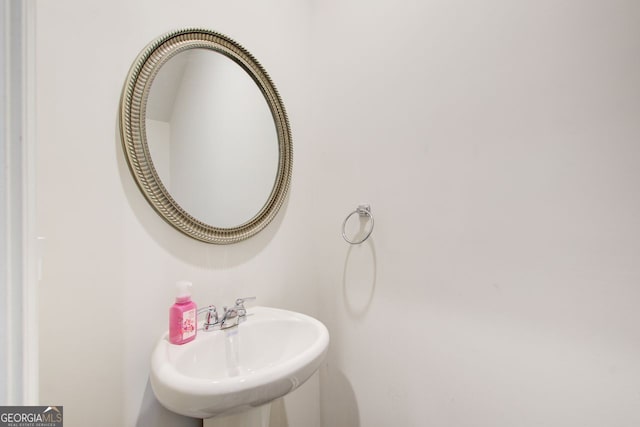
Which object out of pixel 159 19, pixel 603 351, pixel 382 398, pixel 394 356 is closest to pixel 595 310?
pixel 603 351

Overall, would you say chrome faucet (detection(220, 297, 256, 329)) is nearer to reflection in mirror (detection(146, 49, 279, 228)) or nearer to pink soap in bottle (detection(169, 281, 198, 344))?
pink soap in bottle (detection(169, 281, 198, 344))

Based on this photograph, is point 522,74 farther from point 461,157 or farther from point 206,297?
point 206,297

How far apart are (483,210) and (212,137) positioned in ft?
2.94

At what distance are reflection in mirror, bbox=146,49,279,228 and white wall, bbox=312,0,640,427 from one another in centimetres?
32

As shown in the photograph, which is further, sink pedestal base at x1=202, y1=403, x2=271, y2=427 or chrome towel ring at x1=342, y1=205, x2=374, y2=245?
chrome towel ring at x1=342, y1=205, x2=374, y2=245

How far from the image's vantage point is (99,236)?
740 millimetres

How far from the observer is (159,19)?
2.78 ft

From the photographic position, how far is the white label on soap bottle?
80 cm

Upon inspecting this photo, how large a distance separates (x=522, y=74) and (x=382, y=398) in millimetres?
1163

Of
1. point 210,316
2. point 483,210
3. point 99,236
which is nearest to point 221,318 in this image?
point 210,316

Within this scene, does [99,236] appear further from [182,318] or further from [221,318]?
[221,318]

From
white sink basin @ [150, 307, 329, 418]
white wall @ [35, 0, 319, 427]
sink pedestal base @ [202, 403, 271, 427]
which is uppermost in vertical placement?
white wall @ [35, 0, 319, 427]

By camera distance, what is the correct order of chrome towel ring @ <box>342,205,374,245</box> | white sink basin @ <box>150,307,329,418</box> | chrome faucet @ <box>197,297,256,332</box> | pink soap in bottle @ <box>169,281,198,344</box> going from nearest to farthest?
white sink basin @ <box>150,307,329,418</box> < pink soap in bottle @ <box>169,281,198,344</box> < chrome faucet @ <box>197,297,256,332</box> < chrome towel ring @ <box>342,205,374,245</box>

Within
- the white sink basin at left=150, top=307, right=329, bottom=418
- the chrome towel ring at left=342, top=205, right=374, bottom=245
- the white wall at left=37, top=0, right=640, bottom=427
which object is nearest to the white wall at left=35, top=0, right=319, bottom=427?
the white wall at left=37, top=0, right=640, bottom=427
